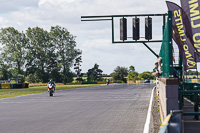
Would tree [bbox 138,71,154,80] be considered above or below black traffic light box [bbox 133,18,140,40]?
below

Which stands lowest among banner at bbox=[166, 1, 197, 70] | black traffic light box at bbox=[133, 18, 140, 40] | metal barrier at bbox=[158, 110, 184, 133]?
metal barrier at bbox=[158, 110, 184, 133]

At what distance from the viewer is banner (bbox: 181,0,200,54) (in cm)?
1297

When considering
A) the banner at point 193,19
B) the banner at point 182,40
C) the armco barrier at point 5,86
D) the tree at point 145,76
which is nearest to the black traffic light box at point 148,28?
the banner at point 182,40

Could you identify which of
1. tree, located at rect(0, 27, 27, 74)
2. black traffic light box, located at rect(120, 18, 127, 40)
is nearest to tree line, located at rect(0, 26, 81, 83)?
tree, located at rect(0, 27, 27, 74)

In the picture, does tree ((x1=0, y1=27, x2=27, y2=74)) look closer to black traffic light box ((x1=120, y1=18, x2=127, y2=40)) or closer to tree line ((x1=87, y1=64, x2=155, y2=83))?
tree line ((x1=87, y1=64, x2=155, y2=83))

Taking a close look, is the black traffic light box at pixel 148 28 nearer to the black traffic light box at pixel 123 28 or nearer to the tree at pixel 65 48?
the black traffic light box at pixel 123 28

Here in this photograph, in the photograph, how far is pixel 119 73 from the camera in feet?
430

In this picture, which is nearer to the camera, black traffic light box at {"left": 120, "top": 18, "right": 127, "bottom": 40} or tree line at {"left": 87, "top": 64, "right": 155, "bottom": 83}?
black traffic light box at {"left": 120, "top": 18, "right": 127, "bottom": 40}

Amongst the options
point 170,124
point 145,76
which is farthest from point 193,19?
point 145,76

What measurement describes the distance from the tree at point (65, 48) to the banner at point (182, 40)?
282 feet

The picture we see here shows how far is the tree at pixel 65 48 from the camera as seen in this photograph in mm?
102125

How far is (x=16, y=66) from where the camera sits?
96.2 meters

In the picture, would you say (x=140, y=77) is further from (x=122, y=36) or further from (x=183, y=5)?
(x=183, y=5)

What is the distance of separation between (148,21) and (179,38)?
10.6 m
